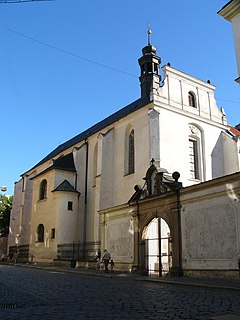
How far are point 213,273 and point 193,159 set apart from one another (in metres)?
15.4

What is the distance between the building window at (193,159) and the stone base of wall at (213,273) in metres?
13.3

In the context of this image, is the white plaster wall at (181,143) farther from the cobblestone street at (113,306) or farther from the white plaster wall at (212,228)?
the cobblestone street at (113,306)

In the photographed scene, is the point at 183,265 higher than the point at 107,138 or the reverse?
the reverse

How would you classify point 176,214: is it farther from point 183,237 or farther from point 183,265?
point 183,265

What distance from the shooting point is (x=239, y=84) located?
550 inches

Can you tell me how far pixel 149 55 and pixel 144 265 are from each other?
20562mm

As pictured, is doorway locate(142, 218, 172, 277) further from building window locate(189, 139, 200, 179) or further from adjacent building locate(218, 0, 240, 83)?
adjacent building locate(218, 0, 240, 83)

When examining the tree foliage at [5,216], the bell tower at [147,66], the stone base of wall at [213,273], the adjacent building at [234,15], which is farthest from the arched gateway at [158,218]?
the tree foliage at [5,216]

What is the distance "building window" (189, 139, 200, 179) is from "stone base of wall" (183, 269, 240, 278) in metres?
13.3

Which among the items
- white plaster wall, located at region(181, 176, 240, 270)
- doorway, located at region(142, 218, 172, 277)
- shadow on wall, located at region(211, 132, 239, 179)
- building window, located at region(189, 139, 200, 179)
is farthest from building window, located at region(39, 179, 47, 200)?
white plaster wall, located at region(181, 176, 240, 270)

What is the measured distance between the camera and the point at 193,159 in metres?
28.5

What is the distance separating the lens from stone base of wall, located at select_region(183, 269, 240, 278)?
13.0m

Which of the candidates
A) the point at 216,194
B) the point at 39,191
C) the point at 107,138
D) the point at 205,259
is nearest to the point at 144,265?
the point at 205,259

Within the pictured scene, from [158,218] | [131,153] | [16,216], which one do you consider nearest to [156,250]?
[158,218]
